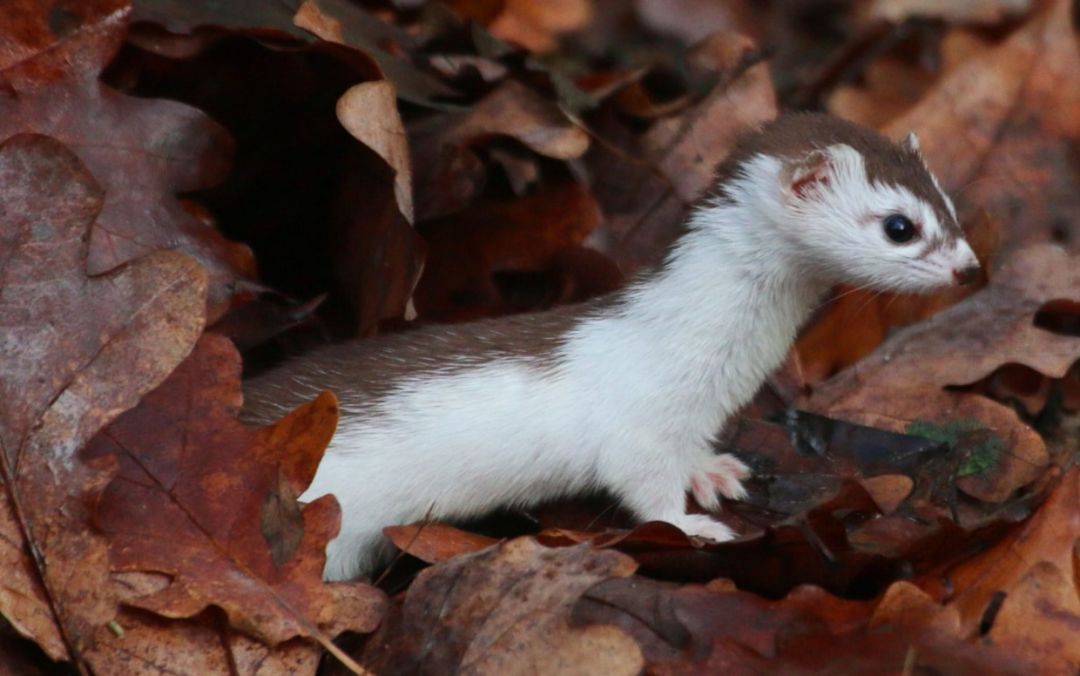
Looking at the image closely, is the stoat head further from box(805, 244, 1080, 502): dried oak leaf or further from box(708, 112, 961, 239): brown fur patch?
box(805, 244, 1080, 502): dried oak leaf

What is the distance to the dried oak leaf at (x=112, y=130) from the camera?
122 inches

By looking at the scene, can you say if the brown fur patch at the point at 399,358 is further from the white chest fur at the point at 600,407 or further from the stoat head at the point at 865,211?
the stoat head at the point at 865,211

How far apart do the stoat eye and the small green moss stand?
0.57 meters

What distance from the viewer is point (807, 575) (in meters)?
2.54

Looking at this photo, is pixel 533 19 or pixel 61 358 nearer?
pixel 61 358

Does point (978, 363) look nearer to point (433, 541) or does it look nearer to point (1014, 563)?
point (1014, 563)

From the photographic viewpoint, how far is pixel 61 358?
259 cm

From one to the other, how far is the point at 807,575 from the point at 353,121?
1442 mm

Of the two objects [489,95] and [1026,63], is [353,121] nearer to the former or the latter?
[489,95]

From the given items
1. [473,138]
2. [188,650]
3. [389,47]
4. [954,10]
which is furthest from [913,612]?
[954,10]

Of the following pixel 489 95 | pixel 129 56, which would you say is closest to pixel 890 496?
pixel 489 95

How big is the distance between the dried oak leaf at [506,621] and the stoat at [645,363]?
1.54ft

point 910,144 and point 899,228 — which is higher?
point 910,144

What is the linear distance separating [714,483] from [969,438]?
2.11 ft
